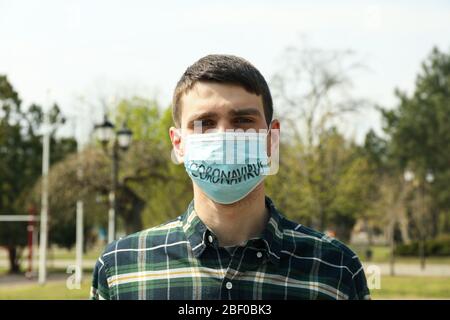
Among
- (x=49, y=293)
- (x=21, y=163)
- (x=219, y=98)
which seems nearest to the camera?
(x=219, y=98)

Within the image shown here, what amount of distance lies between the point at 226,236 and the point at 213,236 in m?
Answer: 0.07

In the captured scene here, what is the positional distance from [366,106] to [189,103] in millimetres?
19142

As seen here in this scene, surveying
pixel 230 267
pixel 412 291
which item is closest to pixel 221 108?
pixel 230 267

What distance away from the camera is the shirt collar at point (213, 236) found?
2.33 m

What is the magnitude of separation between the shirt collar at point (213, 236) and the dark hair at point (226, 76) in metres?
0.38

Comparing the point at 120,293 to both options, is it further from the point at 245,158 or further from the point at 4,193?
the point at 4,193

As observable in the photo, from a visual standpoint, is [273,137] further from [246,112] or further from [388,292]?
[388,292]

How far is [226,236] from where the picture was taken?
2398mm

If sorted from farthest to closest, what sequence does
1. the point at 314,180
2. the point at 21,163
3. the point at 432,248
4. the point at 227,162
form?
the point at 432,248 < the point at 21,163 < the point at 314,180 < the point at 227,162

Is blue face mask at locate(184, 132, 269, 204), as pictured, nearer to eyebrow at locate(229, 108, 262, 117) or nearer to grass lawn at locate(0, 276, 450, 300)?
eyebrow at locate(229, 108, 262, 117)

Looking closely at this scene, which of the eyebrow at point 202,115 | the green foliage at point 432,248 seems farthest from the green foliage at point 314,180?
the eyebrow at point 202,115

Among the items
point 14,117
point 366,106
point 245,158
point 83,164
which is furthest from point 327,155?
point 245,158

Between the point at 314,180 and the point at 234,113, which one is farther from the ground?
the point at 314,180
